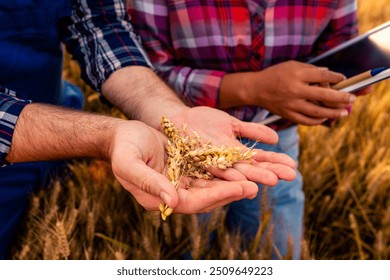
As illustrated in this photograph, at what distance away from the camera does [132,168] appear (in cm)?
83

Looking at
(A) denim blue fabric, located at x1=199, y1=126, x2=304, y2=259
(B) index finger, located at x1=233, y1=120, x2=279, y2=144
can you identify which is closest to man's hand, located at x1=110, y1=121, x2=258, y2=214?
(B) index finger, located at x1=233, y1=120, x2=279, y2=144

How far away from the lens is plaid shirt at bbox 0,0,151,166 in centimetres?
129

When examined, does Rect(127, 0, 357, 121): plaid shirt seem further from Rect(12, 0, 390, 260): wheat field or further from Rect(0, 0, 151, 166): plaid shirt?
Rect(12, 0, 390, 260): wheat field

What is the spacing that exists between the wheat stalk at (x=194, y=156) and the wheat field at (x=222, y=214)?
31 centimetres

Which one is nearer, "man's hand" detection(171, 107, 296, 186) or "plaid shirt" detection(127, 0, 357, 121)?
"man's hand" detection(171, 107, 296, 186)

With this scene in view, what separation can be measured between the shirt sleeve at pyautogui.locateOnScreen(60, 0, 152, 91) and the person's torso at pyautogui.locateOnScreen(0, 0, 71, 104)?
5cm

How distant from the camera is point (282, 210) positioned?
1.61m

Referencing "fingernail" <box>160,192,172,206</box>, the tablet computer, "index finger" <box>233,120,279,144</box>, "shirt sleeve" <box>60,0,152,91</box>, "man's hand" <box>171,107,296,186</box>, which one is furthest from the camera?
"shirt sleeve" <box>60,0,152,91</box>

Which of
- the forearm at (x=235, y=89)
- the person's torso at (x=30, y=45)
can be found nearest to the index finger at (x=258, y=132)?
the forearm at (x=235, y=89)

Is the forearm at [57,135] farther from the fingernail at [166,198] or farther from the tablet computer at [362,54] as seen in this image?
the tablet computer at [362,54]

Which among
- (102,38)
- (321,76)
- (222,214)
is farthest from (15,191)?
(321,76)

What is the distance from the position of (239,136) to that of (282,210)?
0.62m

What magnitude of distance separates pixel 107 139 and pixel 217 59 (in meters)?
0.56

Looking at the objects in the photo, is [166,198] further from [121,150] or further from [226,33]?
[226,33]
